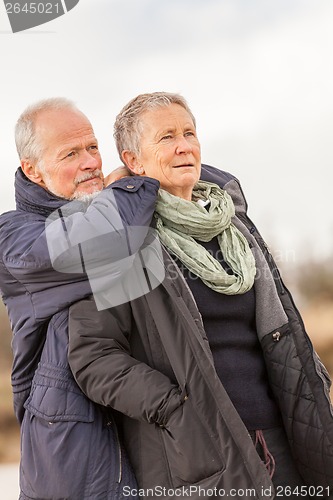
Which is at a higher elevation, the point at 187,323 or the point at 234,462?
the point at 187,323

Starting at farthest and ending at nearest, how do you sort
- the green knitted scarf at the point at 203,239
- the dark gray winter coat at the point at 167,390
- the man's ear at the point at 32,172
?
the man's ear at the point at 32,172
the green knitted scarf at the point at 203,239
the dark gray winter coat at the point at 167,390

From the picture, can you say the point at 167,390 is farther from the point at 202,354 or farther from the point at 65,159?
the point at 65,159

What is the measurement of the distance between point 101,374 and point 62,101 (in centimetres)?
80

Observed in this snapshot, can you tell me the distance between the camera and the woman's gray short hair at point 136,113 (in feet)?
6.58

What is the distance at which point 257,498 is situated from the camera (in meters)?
1.67

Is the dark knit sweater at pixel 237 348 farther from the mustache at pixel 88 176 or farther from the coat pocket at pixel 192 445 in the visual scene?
the mustache at pixel 88 176

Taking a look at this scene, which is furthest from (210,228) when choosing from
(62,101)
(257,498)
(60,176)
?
(257,498)

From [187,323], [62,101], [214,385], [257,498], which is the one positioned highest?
[62,101]

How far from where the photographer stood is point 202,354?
5.64 feet

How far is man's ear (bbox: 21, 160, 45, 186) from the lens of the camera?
1.99 meters

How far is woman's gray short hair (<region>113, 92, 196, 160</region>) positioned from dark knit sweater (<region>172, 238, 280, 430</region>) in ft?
1.18

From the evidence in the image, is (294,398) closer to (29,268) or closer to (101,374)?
(101,374)

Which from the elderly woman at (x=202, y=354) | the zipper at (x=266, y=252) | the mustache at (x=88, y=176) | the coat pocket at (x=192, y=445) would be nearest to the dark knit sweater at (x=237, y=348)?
the elderly woman at (x=202, y=354)

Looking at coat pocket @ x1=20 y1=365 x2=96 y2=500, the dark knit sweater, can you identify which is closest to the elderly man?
coat pocket @ x1=20 y1=365 x2=96 y2=500
